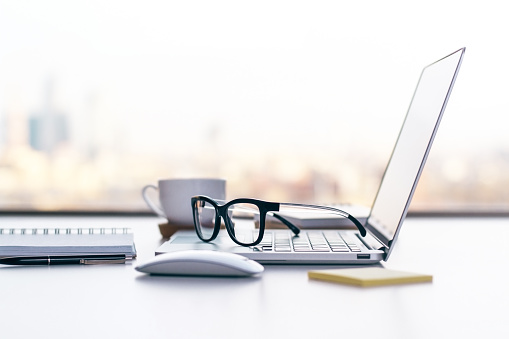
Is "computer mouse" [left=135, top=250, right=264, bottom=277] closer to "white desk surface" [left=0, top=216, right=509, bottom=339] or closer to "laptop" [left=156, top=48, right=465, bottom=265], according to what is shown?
"white desk surface" [left=0, top=216, right=509, bottom=339]

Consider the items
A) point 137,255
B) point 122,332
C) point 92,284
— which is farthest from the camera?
point 137,255

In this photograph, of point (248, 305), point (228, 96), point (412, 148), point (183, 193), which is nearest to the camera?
point (248, 305)

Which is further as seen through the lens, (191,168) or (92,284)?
(191,168)

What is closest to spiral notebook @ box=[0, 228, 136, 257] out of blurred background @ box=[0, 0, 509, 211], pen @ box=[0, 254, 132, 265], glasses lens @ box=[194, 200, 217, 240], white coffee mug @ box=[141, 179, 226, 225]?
pen @ box=[0, 254, 132, 265]

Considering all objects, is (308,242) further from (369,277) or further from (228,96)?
(228,96)

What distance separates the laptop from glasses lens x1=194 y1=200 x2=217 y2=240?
0.07 ft

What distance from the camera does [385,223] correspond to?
123cm

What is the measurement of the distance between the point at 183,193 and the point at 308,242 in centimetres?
41

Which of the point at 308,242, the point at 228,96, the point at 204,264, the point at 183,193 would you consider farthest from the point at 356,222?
the point at 228,96

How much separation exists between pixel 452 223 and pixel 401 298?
134cm

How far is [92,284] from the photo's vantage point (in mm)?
867

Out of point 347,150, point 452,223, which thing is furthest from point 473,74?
point 452,223

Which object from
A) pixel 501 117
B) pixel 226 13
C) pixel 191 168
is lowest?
pixel 191 168

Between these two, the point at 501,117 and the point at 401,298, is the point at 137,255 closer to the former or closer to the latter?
the point at 401,298
